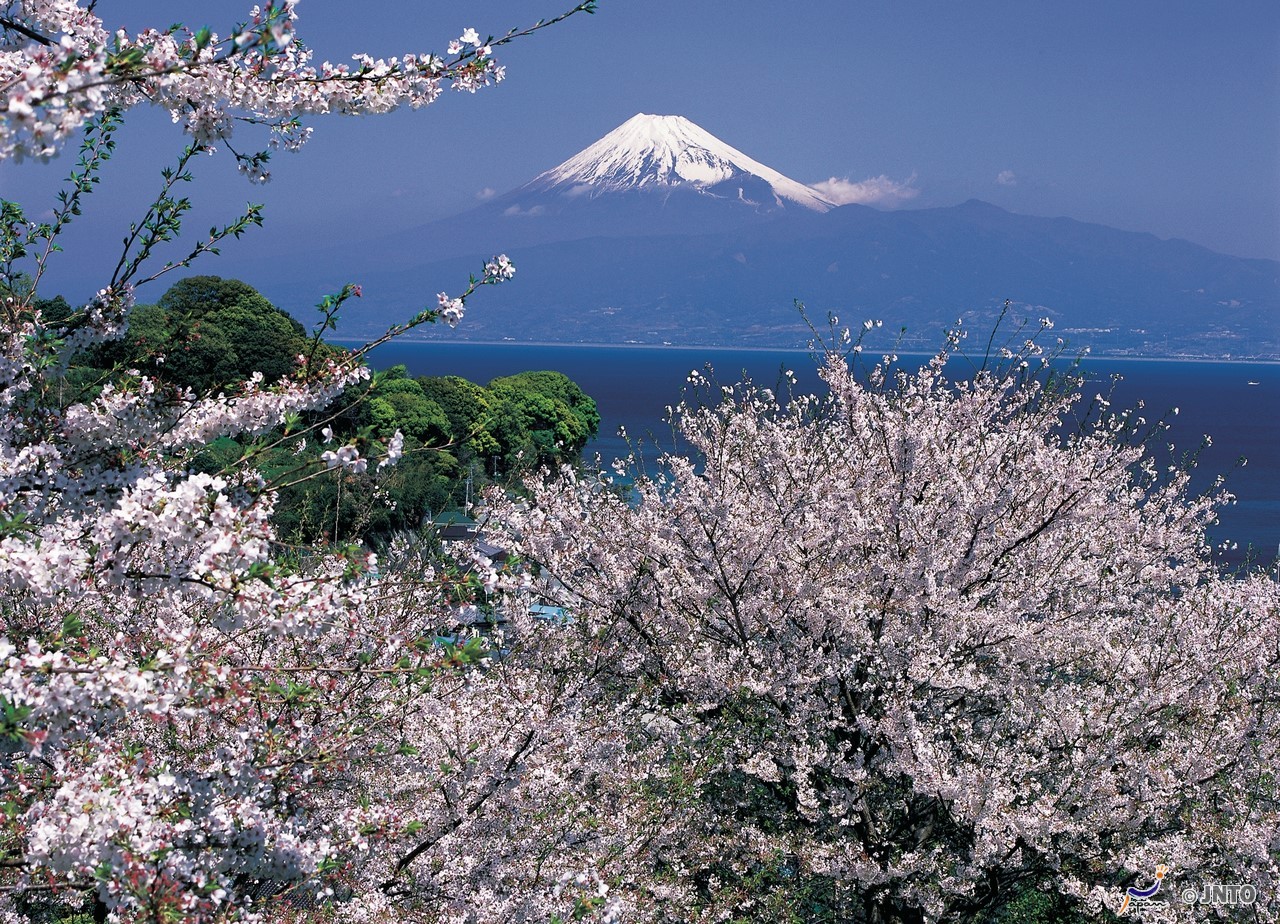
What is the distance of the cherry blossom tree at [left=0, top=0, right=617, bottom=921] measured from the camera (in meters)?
2.68

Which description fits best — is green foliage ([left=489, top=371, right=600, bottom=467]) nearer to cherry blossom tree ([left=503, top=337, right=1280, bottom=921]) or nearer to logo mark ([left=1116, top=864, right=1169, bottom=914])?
cherry blossom tree ([left=503, top=337, right=1280, bottom=921])

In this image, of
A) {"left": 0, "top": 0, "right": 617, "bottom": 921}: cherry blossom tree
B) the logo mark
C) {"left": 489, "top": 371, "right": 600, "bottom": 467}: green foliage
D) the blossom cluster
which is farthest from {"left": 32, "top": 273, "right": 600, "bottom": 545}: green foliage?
the logo mark

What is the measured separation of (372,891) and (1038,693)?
18.1 ft

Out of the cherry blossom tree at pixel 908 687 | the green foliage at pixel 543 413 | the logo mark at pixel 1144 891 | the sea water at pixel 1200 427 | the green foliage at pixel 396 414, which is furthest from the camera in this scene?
the green foliage at pixel 543 413

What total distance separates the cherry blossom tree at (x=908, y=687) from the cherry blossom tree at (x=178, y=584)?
2.99 meters

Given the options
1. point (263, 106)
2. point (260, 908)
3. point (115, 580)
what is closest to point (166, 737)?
point (260, 908)

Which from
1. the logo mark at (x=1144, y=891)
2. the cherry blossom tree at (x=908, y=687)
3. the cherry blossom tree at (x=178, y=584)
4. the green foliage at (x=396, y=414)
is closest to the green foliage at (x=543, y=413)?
the green foliage at (x=396, y=414)

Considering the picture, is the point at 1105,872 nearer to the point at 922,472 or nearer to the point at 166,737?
the point at 922,472

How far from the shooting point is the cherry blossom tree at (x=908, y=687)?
739 cm

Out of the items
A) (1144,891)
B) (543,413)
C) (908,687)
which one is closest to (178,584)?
(908,687)

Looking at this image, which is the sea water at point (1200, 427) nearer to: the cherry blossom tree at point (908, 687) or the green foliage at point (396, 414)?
the cherry blossom tree at point (908, 687)

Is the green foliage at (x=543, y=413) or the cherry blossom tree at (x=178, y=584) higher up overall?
the cherry blossom tree at (x=178, y=584)

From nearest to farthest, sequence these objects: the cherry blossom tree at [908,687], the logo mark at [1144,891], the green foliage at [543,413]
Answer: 1. the logo mark at [1144,891]
2. the cherry blossom tree at [908,687]
3. the green foliage at [543,413]

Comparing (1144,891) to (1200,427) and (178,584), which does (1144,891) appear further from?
(1200,427)
